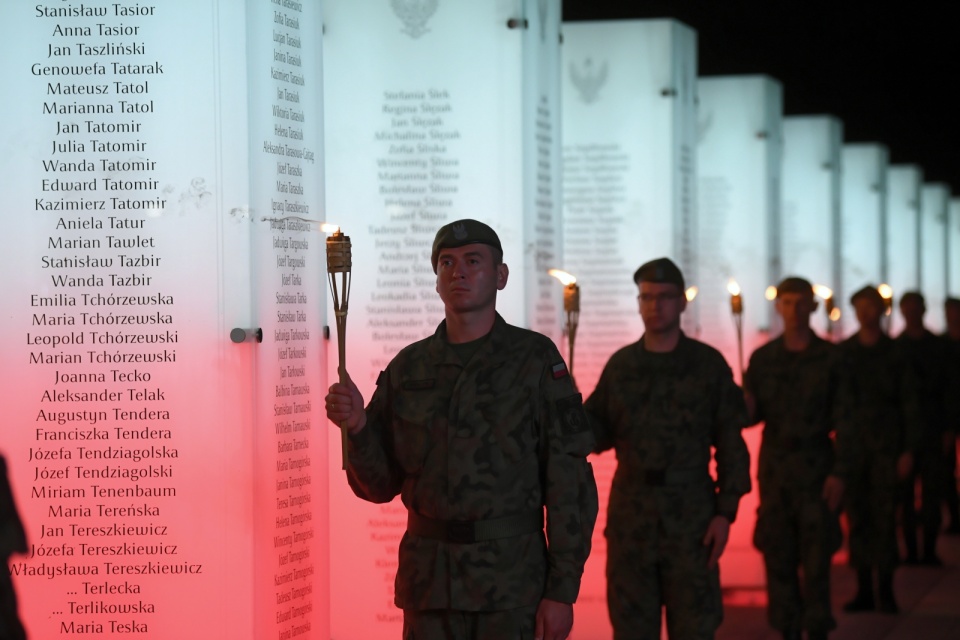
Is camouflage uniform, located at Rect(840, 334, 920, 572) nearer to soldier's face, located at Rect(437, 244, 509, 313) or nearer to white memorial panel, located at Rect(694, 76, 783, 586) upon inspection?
white memorial panel, located at Rect(694, 76, 783, 586)

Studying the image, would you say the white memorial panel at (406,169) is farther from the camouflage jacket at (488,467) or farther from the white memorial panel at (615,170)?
the white memorial panel at (615,170)

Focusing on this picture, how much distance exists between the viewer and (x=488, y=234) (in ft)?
14.6

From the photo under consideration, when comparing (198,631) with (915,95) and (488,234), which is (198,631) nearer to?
(488,234)

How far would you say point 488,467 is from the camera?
4.29m

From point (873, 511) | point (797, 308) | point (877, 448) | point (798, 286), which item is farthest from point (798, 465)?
point (877, 448)

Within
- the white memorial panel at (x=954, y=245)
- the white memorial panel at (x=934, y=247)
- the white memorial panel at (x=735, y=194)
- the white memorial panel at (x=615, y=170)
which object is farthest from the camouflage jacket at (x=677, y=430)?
the white memorial panel at (x=954, y=245)

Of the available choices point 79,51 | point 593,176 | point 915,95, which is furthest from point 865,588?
point 915,95

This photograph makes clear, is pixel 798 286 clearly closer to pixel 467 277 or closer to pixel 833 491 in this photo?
pixel 833 491

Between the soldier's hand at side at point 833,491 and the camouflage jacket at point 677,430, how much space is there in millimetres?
1161

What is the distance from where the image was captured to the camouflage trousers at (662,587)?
241 inches

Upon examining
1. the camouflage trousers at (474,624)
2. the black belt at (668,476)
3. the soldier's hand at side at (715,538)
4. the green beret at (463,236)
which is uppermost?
the green beret at (463,236)

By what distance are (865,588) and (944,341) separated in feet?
9.07

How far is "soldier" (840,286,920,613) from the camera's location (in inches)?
363

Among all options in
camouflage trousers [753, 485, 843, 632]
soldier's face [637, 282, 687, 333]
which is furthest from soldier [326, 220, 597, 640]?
camouflage trousers [753, 485, 843, 632]
